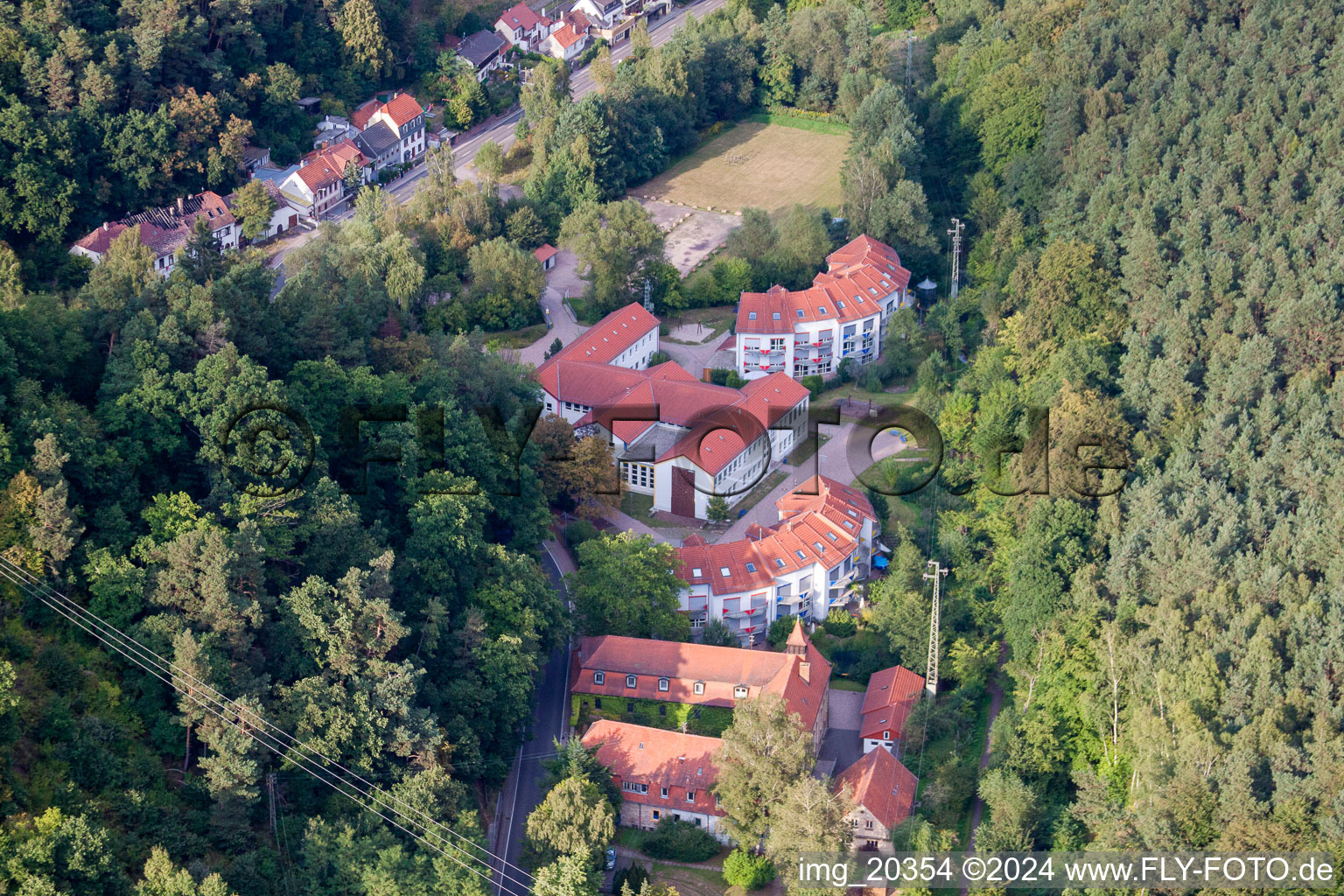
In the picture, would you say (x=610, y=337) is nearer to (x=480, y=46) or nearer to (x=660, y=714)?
(x=660, y=714)

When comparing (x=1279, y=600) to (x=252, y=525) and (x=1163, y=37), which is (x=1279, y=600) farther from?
(x=1163, y=37)

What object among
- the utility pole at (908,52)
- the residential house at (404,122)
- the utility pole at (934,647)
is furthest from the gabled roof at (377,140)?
the utility pole at (934,647)

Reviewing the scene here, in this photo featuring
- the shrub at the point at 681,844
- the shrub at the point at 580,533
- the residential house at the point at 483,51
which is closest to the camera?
the shrub at the point at 681,844

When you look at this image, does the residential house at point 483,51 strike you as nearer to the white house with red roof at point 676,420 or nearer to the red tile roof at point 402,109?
the red tile roof at point 402,109

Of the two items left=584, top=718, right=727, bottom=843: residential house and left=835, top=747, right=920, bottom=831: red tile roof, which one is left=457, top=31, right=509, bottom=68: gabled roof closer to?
left=584, top=718, right=727, bottom=843: residential house

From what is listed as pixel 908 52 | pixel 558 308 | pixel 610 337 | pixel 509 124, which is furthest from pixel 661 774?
pixel 908 52

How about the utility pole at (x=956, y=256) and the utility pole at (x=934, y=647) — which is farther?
the utility pole at (x=956, y=256)

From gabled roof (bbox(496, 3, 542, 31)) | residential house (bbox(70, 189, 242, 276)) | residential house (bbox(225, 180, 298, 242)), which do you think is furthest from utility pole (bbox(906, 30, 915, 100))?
residential house (bbox(70, 189, 242, 276))
